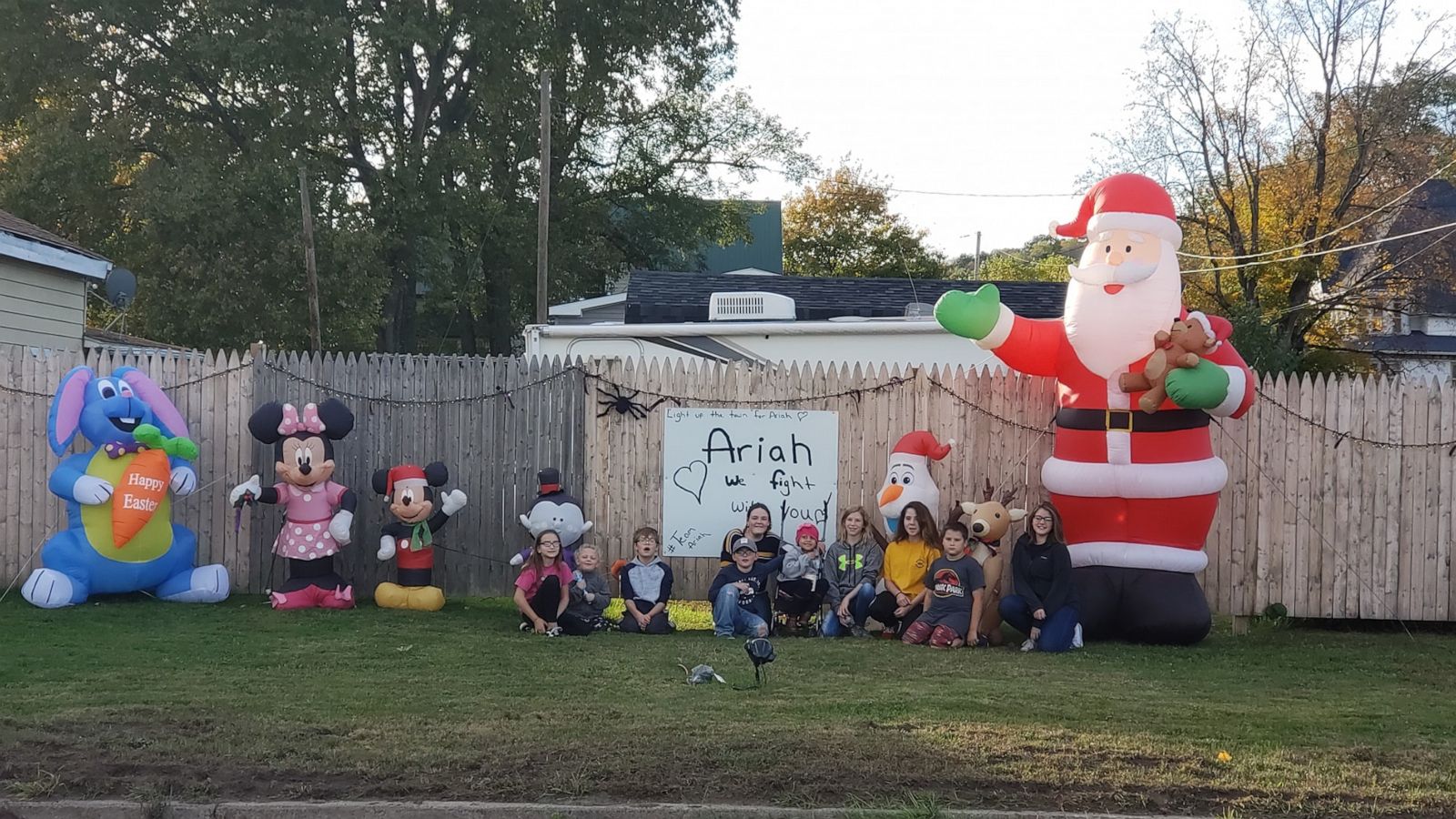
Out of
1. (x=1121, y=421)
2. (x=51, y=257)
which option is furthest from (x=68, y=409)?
(x=1121, y=421)

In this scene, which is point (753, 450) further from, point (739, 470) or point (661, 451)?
point (661, 451)

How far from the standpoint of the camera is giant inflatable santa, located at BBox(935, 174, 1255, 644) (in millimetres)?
8211

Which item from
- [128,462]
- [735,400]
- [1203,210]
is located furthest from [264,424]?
[1203,210]

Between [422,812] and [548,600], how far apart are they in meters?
4.15

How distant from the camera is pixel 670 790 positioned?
4441 mm

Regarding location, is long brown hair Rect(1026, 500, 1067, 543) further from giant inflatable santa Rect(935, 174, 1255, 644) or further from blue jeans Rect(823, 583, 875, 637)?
blue jeans Rect(823, 583, 875, 637)

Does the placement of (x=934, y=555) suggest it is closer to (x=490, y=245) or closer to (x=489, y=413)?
(x=489, y=413)

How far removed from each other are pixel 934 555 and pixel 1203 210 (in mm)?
16415

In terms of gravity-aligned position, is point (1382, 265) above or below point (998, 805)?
above

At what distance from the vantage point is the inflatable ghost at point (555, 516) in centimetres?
888

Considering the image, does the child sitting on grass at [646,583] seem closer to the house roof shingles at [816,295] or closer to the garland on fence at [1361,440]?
the garland on fence at [1361,440]

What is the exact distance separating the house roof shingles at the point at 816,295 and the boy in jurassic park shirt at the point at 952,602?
581 cm

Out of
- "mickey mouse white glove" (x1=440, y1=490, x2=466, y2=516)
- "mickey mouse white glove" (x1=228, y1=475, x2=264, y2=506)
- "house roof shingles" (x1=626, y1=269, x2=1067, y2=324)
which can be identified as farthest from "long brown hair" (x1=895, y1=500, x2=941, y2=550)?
"house roof shingles" (x1=626, y1=269, x2=1067, y2=324)

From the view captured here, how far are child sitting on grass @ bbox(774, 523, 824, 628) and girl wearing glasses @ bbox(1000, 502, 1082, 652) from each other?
4.30 ft
